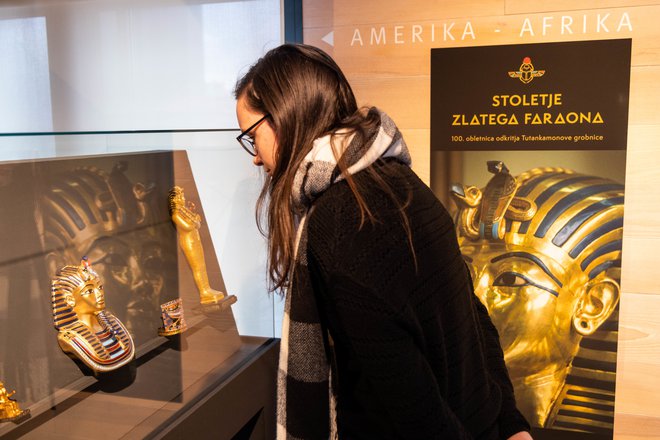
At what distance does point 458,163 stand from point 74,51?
173cm

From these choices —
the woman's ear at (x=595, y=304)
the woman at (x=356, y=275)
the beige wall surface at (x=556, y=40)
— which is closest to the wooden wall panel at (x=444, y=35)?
the beige wall surface at (x=556, y=40)

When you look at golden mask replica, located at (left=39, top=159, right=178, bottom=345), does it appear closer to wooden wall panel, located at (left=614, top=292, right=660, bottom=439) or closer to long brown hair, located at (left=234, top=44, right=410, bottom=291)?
long brown hair, located at (left=234, top=44, right=410, bottom=291)

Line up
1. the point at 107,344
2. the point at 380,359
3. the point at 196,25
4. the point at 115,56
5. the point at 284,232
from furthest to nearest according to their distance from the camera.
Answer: the point at 115,56 < the point at 196,25 < the point at 107,344 < the point at 284,232 < the point at 380,359

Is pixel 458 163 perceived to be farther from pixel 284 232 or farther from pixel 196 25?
pixel 284 232

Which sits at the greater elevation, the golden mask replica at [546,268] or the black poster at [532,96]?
the black poster at [532,96]

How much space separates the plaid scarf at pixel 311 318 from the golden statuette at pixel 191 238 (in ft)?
1.88

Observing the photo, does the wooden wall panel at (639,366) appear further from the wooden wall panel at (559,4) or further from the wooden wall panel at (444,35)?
the wooden wall panel at (559,4)

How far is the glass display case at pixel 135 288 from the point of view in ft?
3.25

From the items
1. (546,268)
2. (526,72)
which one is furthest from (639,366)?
(526,72)

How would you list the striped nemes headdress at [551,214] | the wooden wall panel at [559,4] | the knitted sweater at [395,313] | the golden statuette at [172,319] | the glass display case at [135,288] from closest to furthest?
the knitted sweater at [395,313], the glass display case at [135,288], the golden statuette at [172,319], the wooden wall panel at [559,4], the striped nemes headdress at [551,214]

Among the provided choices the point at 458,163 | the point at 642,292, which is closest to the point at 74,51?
the point at 458,163

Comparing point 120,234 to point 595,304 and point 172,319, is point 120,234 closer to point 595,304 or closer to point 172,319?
point 172,319

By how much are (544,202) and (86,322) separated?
57.2 inches

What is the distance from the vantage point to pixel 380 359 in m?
0.75
